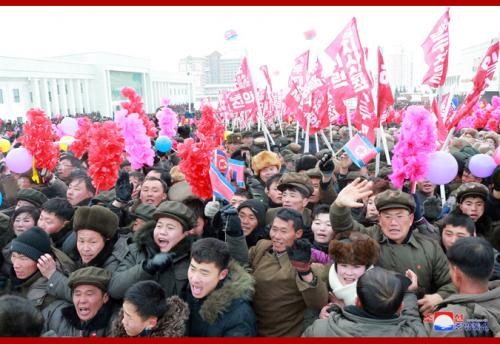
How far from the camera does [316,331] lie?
7.04ft

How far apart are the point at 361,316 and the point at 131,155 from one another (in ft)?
14.6

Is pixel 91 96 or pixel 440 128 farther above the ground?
pixel 91 96

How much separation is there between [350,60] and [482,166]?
10.0 ft

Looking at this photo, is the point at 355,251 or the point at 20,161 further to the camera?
the point at 20,161

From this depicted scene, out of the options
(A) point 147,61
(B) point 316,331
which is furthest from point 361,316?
(A) point 147,61

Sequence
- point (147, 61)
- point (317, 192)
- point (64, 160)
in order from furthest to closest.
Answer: point (147, 61) → point (64, 160) → point (317, 192)

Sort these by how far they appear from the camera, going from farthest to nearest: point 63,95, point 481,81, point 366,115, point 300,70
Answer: point 63,95 → point 300,70 → point 366,115 → point 481,81

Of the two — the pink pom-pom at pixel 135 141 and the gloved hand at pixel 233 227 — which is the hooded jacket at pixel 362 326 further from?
the pink pom-pom at pixel 135 141

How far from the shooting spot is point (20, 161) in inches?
221

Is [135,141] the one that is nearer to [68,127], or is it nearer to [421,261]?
[421,261]

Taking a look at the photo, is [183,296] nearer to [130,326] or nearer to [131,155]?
[130,326]

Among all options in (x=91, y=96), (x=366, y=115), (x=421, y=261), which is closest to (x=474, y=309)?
(x=421, y=261)

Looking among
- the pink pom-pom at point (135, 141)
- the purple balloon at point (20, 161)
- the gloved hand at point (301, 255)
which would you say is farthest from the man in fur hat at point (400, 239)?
the purple balloon at point (20, 161)

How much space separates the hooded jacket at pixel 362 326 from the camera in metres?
1.97
